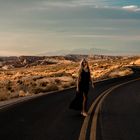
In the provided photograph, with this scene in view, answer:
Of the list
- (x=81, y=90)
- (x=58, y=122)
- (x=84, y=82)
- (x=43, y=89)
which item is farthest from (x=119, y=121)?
(x=43, y=89)

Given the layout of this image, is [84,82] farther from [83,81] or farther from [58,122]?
[58,122]

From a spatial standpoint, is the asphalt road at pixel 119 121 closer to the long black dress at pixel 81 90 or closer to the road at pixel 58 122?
the road at pixel 58 122

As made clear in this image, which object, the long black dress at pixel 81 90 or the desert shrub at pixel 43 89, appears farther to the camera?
the desert shrub at pixel 43 89

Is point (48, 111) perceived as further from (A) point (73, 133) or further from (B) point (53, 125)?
(A) point (73, 133)

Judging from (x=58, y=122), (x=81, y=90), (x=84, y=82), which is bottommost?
(x=58, y=122)

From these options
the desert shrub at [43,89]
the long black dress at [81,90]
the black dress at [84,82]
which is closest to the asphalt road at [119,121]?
the long black dress at [81,90]

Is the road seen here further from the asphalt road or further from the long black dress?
the long black dress

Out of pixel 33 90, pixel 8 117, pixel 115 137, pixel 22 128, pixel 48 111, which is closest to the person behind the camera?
pixel 115 137

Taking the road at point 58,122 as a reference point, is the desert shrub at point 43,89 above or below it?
below

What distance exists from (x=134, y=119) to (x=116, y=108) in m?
3.51

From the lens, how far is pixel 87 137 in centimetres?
1080

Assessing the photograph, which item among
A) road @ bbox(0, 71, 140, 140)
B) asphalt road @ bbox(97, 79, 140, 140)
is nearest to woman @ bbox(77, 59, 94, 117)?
road @ bbox(0, 71, 140, 140)

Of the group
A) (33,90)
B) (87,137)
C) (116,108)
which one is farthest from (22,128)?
(33,90)

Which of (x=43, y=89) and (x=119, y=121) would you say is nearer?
(x=119, y=121)
